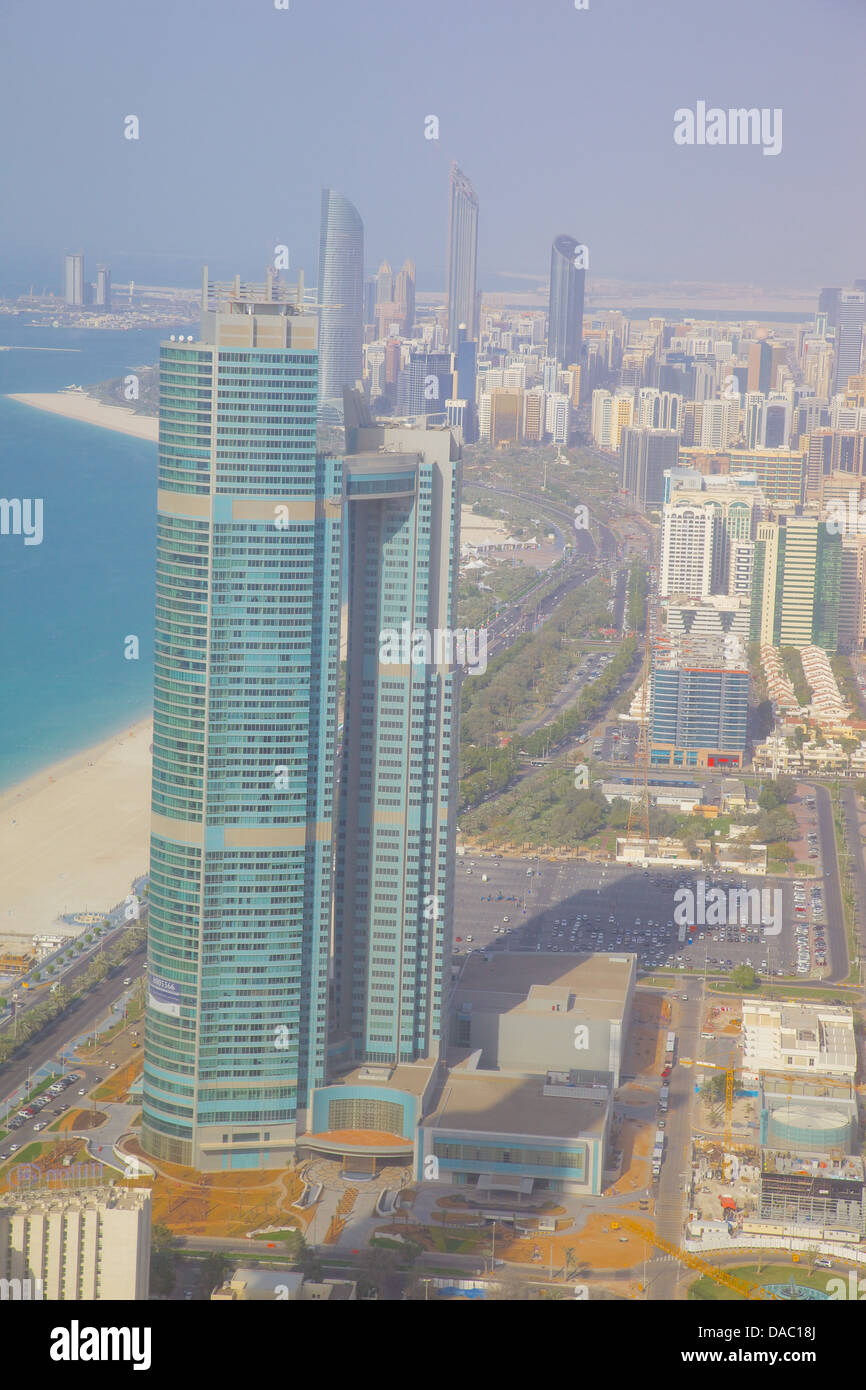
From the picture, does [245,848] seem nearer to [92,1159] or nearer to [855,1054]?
[92,1159]

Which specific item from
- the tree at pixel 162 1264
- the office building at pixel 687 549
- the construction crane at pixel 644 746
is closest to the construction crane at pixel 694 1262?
the tree at pixel 162 1264

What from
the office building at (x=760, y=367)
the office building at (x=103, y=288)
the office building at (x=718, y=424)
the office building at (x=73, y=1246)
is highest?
the office building at (x=103, y=288)

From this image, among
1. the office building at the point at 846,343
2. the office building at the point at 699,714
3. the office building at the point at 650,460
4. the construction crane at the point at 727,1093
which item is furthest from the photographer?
the office building at the point at 846,343

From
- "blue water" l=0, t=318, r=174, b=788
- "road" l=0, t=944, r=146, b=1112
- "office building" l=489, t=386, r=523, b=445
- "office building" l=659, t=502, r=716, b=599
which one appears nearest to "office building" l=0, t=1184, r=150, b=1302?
"road" l=0, t=944, r=146, b=1112

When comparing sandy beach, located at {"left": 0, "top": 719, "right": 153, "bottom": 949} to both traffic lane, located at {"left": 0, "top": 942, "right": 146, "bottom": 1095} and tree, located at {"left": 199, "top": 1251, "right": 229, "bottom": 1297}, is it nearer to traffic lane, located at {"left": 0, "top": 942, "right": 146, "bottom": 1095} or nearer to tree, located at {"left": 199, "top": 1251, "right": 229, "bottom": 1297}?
traffic lane, located at {"left": 0, "top": 942, "right": 146, "bottom": 1095}

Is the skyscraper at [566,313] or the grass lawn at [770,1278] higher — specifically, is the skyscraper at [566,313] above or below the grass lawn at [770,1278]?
above

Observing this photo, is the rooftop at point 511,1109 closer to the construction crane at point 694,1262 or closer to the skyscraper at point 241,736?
the construction crane at point 694,1262
